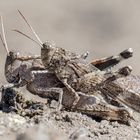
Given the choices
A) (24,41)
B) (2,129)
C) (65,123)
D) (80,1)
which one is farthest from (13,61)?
(80,1)

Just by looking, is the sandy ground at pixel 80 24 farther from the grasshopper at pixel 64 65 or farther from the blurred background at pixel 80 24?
the grasshopper at pixel 64 65

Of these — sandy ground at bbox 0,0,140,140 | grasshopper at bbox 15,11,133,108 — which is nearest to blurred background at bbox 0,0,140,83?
sandy ground at bbox 0,0,140,140

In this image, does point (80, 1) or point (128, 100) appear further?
point (80, 1)

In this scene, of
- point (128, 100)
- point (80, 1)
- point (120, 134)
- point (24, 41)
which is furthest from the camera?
point (80, 1)

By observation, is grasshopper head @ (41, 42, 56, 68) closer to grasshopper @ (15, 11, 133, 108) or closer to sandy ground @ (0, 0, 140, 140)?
grasshopper @ (15, 11, 133, 108)

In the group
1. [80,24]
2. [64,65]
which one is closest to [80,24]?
[80,24]

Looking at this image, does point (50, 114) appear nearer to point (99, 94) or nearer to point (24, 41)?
point (99, 94)

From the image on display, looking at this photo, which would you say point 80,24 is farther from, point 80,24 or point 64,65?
point 64,65
